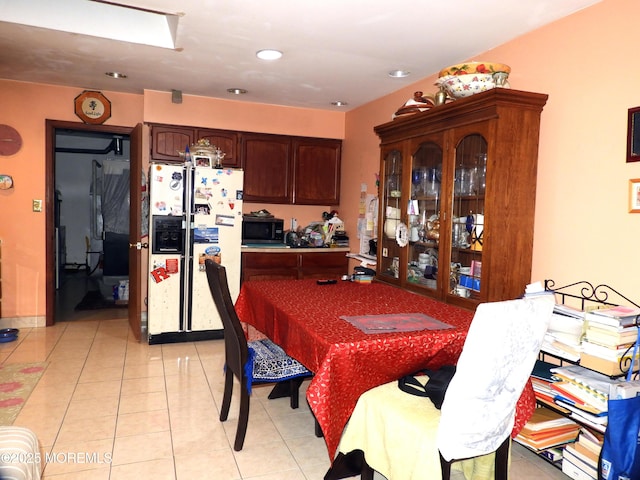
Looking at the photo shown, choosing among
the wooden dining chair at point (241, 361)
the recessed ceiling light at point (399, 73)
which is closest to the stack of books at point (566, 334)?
the wooden dining chair at point (241, 361)

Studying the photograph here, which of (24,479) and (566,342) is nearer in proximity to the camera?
(24,479)

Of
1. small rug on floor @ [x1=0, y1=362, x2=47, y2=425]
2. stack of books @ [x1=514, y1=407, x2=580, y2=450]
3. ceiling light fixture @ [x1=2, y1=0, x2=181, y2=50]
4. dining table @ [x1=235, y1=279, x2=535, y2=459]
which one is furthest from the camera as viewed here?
ceiling light fixture @ [x1=2, y1=0, x2=181, y2=50]

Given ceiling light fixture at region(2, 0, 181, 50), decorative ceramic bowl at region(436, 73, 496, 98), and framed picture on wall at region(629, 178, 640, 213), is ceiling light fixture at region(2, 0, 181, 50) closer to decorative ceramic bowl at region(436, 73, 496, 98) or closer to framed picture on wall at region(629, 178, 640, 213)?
decorative ceramic bowl at region(436, 73, 496, 98)

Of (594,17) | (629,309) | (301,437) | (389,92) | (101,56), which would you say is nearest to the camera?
(629,309)

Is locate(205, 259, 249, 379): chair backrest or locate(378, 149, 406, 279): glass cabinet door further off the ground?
locate(378, 149, 406, 279): glass cabinet door

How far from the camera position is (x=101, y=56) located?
354 centimetres

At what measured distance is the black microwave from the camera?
4836 millimetres

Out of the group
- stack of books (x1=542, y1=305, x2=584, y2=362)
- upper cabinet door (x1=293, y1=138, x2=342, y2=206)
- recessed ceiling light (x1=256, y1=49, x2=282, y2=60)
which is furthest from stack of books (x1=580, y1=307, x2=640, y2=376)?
upper cabinet door (x1=293, y1=138, x2=342, y2=206)

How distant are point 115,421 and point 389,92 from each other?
3.47m

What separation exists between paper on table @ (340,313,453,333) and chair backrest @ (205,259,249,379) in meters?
0.56

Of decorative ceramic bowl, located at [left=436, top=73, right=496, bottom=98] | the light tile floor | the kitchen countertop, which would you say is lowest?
the light tile floor

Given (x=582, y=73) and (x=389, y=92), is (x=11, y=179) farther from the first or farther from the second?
(x=582, y=73)

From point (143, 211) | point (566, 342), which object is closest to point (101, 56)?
point (143, 211)

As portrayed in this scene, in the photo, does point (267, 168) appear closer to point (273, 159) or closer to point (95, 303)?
point (273, 159)
